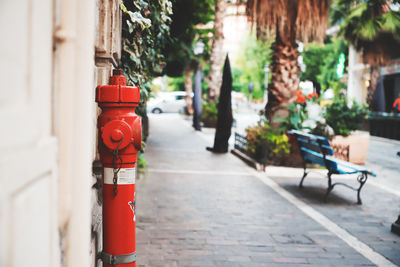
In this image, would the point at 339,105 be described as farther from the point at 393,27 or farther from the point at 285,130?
the point at 393,27

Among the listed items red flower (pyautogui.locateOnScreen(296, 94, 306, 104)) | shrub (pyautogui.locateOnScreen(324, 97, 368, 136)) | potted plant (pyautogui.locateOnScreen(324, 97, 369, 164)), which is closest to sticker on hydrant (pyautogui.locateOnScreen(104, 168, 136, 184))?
red flower (pyautogui.locateOnScreen(296, 94, 306, 104))

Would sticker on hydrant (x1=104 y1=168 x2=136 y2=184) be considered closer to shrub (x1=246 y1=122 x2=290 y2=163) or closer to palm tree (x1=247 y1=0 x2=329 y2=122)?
shrub (x1=246 y1=122 x2=290 y2=163)

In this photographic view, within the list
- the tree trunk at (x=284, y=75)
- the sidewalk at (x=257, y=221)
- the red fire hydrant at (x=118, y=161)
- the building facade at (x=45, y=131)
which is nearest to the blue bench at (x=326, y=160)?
the sidewalk at (x=257, y=221)

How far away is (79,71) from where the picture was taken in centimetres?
170

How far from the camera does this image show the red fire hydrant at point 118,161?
96.0 inches

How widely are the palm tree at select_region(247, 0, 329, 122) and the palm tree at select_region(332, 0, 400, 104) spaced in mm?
7486

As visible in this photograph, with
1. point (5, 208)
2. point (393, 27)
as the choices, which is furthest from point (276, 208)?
point (393, 27)

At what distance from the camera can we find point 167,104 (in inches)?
1524

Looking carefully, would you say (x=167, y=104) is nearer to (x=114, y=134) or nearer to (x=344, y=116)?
(x=344, y=116)

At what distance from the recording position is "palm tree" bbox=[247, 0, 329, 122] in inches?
402

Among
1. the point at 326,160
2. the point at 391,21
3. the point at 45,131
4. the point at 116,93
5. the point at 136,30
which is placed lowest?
the point at 326,160

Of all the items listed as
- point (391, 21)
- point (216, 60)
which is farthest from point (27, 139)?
point (391, 21)

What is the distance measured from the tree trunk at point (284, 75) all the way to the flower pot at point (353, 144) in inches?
63.7

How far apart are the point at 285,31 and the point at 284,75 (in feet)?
3.74
